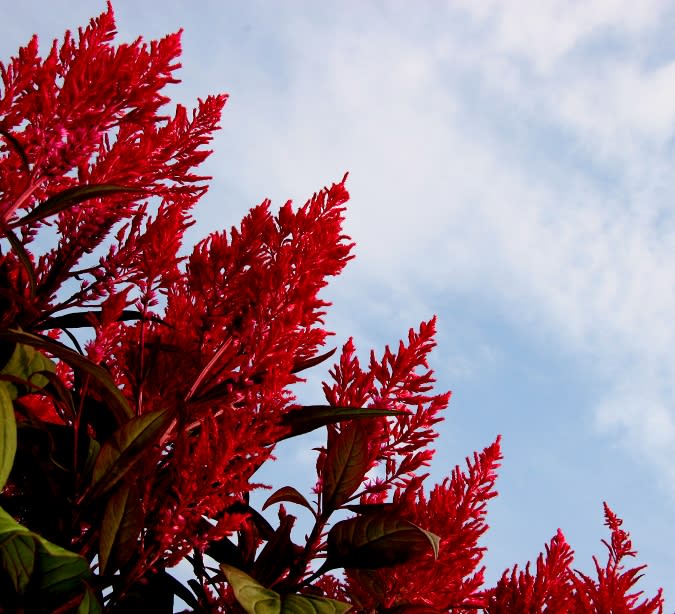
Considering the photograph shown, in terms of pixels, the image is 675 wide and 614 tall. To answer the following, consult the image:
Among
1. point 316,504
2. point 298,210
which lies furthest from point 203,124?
point 316,504

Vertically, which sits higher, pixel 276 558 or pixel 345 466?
pixel 345 466

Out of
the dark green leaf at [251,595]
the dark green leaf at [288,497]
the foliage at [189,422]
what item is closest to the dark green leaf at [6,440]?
the foliage at [189,422]

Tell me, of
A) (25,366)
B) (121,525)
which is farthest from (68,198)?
(121,525)

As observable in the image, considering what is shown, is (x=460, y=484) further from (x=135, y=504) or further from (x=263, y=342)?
(x=135, y=504)

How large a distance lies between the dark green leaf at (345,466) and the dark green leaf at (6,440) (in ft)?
2.22

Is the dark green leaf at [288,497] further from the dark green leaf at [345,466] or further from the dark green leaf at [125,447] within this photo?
the dark green leaf at [125,447]

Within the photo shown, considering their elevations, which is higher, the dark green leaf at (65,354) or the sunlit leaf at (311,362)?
the sunlit leaf at (311,362)

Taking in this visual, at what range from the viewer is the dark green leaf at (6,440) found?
4.35 ft

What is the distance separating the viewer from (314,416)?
65.5 inches

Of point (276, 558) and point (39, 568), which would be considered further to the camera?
point (276, 558)

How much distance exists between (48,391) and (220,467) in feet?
1.71

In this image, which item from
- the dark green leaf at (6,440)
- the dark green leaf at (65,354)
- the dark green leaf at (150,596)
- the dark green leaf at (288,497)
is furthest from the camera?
the dark green leaf at (288,497)

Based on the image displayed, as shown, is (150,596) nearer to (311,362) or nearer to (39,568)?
(39,568)

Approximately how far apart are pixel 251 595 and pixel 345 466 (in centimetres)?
→ 40
